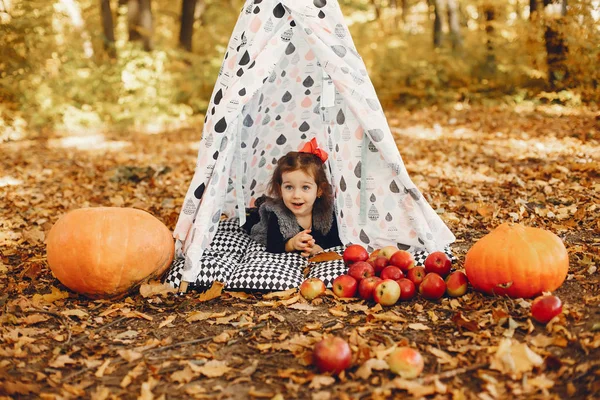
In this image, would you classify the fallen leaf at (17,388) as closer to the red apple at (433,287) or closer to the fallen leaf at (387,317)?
the fallen leaf at (387,317)

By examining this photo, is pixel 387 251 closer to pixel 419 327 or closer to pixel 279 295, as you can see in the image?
pixel 279 295

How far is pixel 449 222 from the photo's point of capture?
18.4ft

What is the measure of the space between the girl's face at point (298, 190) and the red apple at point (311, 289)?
111 centimetres

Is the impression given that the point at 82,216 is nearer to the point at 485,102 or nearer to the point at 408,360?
the point at 408,360

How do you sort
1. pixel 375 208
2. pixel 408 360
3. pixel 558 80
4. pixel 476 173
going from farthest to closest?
1. pixel 558 80
2. pixel 476 173
3. pixel 375 208
4. pixel 408 360

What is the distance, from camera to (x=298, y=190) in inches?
194

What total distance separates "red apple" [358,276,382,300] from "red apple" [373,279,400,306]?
81 mm

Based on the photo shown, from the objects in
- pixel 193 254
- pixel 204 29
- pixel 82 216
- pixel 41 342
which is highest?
pixel 204 29

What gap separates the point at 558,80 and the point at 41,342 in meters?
11.7

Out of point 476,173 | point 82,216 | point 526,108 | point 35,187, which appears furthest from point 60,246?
point 526,108

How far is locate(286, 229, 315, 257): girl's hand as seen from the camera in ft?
15.8

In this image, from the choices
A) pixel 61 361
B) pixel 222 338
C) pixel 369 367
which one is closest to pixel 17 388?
pixel 61 361

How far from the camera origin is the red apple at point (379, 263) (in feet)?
13.9

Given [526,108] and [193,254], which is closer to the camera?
[193,254]
